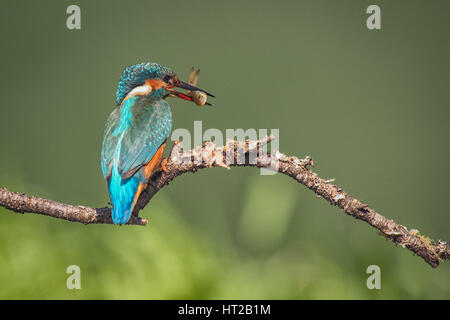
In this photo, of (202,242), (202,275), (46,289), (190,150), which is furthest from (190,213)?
(190,150)

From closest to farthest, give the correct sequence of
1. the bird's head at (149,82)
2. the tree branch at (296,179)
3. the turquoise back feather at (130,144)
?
the tree branch at (296,179) → the turquoise back feather at (130,144) → the bird's head at (149,82)

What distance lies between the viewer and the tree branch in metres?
1.04

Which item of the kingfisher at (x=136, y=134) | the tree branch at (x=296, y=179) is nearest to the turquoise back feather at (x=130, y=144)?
the kingfisher at (x=136, y=134)

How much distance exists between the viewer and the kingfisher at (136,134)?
1193 mm

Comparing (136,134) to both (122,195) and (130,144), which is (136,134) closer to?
(130,144)

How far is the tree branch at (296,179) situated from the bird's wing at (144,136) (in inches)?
6.5

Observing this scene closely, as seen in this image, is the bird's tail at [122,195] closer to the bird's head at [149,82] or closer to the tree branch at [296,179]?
the tree branch at [296,179]

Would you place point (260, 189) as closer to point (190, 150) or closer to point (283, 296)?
point (283, 296)

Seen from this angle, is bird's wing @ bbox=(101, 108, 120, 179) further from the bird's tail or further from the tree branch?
the tree branch

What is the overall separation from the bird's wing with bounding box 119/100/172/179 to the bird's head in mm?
48

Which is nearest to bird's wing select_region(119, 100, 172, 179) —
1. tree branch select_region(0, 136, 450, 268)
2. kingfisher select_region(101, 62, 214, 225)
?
kingfisher select_region(101, 62, 214, 225)

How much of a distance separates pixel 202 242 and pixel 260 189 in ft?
1.36

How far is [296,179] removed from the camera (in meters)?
1.08

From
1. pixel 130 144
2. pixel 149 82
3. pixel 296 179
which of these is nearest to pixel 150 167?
pixel 130 144
